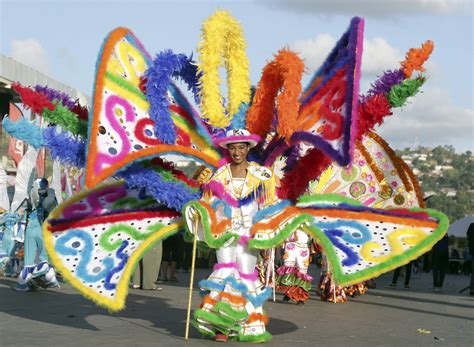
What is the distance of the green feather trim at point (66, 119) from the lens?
33.6 ft

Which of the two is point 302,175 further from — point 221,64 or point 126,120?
point 126,120

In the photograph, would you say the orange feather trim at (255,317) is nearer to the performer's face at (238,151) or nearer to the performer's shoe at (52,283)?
the performer's face at (238,151)

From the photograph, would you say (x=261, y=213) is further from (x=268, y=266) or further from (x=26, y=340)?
(x=268, y=266)

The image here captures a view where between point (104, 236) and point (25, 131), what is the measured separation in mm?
1418

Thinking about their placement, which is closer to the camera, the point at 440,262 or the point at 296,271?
the point at 296,271

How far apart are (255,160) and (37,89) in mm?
2475

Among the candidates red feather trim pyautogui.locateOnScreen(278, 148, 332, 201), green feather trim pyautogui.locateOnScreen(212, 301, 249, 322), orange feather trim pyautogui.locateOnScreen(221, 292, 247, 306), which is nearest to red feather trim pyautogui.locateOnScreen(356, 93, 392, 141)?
red feather trim pyautogui.locateOnScreen(278, 148, 332, 201)

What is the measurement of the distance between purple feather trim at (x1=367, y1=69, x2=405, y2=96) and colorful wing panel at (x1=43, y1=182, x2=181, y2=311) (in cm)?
253

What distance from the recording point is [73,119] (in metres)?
10.3

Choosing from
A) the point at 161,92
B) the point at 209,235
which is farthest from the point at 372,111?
the point at 161,92

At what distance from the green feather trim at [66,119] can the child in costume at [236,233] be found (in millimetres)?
1517

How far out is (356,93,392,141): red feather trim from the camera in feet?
Answer: 31.5

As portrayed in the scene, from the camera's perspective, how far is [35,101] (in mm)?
10227

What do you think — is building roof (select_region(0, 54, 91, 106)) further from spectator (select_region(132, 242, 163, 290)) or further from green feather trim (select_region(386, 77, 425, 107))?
green feather trim (select_region(386, 77, 425, 107))
